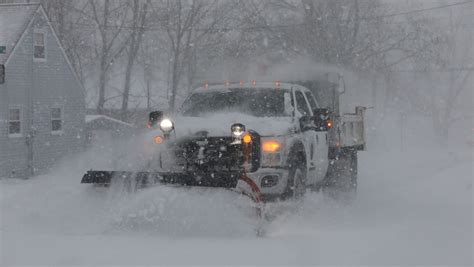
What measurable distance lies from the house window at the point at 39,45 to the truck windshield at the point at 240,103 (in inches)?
695

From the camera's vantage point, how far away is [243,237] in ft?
21.2

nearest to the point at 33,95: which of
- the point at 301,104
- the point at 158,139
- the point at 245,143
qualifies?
the point at 301,104

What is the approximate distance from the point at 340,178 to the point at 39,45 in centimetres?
1790

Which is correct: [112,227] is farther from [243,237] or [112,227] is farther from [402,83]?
[402,83]

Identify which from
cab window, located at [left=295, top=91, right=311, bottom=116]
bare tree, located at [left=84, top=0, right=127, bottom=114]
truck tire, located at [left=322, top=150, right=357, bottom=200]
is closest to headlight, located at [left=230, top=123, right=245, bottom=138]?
cab window, located at [left=295, top=91, right=311, bottom=116]

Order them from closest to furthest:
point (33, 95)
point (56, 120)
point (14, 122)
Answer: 1. point (14, 122)
2. point (33, 95)
3. point (56, 120)

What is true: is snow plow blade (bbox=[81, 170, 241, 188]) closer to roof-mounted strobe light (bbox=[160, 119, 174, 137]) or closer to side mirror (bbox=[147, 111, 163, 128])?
roof-mounted strobe light (bbox=[160, 119, 174, 137])

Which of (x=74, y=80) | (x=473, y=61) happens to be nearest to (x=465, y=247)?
(x=74, y=80)

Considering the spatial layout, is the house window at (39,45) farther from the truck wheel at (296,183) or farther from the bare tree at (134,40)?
the truck wheel at (296,183)

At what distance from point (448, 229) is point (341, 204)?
3336 mm

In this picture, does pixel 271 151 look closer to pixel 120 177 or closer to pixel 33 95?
pixel 120 177

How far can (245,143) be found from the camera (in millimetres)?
7188

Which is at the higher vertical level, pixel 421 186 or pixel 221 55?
pixel 221 55

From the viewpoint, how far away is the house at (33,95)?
2380 centimetres
